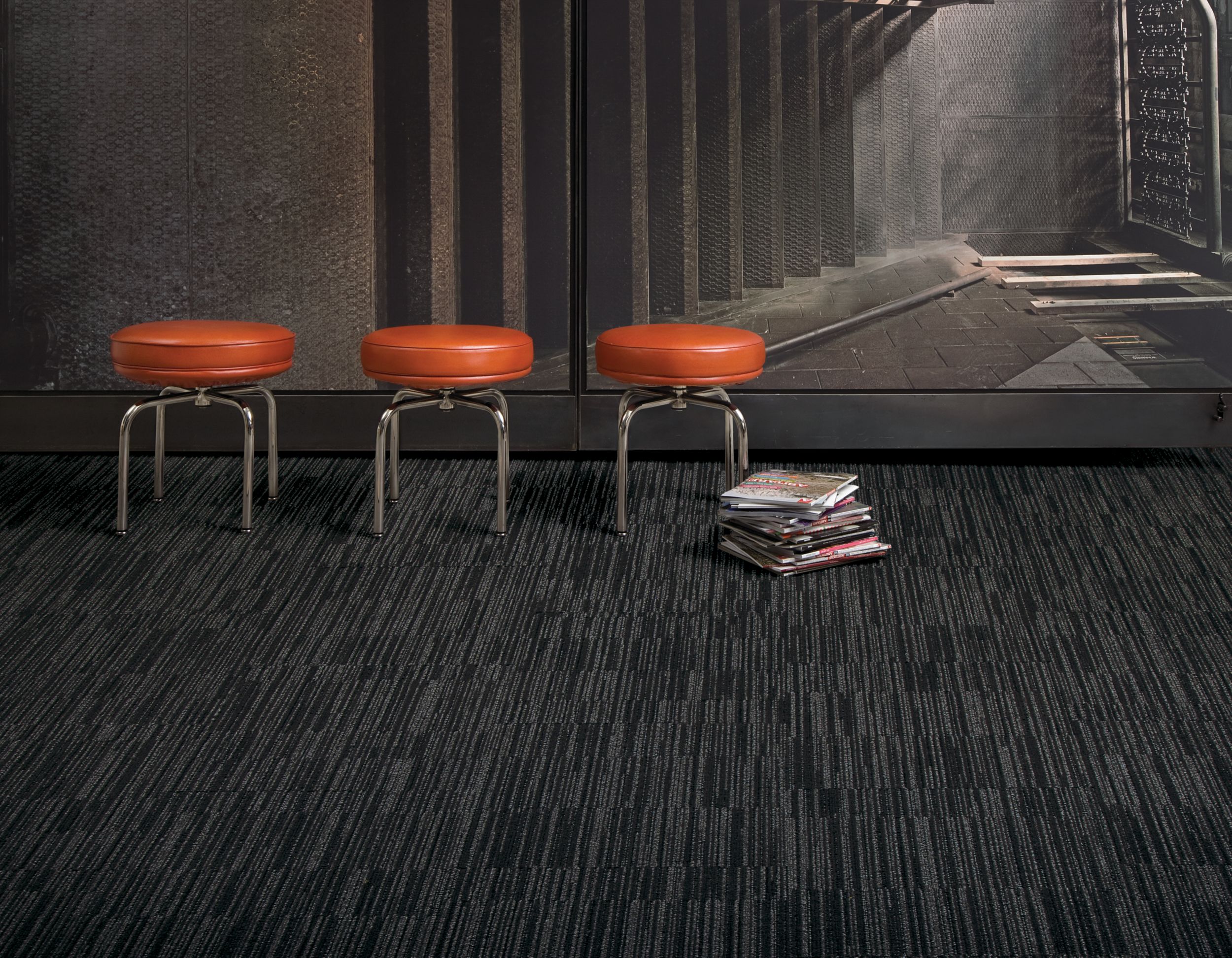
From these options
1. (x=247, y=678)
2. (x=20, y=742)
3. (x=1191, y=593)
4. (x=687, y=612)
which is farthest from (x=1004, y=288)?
(x=20, y=742)

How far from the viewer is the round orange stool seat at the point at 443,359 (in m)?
3.19

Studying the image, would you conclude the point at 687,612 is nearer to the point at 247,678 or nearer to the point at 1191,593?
the point at 247,678

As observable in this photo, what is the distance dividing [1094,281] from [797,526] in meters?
1.50

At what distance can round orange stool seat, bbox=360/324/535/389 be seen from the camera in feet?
10.5

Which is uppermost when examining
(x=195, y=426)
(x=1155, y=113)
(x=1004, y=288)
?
(x=1155, y=113)

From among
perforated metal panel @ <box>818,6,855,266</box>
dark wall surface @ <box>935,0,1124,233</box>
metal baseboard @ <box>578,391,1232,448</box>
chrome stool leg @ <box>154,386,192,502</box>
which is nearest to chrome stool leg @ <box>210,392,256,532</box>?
chrome stool leg @ <box>154,386,192,502</box>

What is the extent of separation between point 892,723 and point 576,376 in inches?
75.6

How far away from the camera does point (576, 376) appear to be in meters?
3.96

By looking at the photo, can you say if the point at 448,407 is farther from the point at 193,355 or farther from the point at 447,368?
the point at 193,355

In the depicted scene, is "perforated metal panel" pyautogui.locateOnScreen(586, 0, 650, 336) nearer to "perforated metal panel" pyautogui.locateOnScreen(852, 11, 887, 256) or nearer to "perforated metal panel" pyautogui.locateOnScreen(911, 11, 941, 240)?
"perforated metal panel" pyautogui.locateOnScreen(852, 11, 887, 256)

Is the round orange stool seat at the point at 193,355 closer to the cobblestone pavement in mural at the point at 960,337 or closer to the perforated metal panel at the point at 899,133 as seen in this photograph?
the cobblestone pavement in mural at the point at 960,337

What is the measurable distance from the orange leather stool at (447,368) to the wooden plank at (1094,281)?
1606mm

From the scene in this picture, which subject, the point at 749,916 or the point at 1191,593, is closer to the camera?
the point at 749,916

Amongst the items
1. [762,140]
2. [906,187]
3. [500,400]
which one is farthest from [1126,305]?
[500,400]
